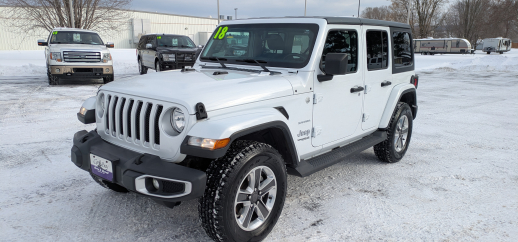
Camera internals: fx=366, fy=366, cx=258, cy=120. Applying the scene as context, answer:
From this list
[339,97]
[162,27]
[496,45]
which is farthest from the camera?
[162,27]

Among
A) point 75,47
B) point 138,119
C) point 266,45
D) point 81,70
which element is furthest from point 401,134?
point 75,47

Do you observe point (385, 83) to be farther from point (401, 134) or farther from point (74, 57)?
point (74, 57)

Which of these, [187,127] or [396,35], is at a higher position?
[396,35]

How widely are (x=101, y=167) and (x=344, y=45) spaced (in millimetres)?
2663

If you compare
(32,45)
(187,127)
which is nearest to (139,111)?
(187,127)

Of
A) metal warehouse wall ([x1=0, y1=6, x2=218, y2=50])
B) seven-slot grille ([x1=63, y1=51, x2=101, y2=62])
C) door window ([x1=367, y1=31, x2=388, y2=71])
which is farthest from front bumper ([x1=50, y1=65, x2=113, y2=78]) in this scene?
metal warehouse wall ([x1=0, y1=6, x2=218, y2=50])

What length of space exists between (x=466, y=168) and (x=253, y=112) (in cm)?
355

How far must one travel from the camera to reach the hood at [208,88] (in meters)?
2.68

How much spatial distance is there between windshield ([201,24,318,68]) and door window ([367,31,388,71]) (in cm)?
95

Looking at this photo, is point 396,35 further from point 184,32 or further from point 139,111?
point 184,32

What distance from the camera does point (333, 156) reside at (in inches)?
151

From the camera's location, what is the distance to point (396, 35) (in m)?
4.90

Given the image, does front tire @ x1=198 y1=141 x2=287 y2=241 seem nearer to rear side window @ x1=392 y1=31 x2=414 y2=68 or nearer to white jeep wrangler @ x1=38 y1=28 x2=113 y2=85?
rear side window @ x1=392 y1=31 x2=414 y2=68

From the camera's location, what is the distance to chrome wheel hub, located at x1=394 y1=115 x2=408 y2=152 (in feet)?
16.5
